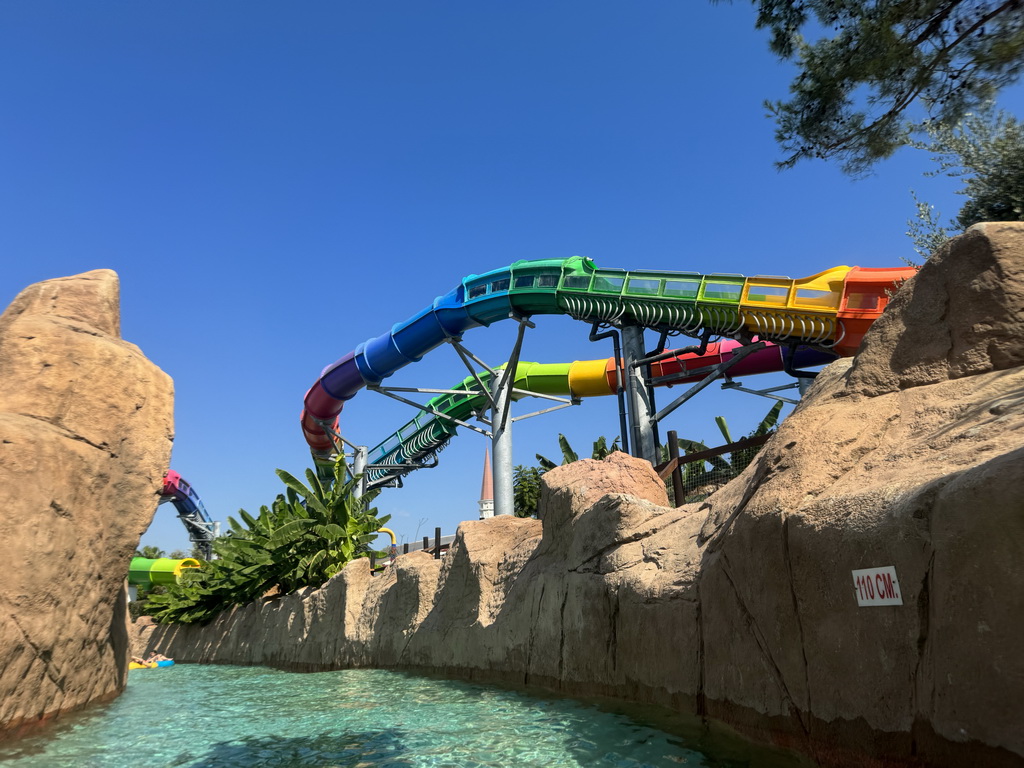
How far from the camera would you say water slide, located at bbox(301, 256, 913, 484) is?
553 inches

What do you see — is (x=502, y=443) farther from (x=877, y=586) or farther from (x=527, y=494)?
(x=877, y=586)

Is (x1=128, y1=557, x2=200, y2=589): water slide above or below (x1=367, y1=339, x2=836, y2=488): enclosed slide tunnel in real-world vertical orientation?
below

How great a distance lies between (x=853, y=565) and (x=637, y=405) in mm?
11862

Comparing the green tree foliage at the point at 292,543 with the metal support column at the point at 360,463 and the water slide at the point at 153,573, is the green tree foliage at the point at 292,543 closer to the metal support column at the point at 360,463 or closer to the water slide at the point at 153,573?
the metal support column at the point at 360,463

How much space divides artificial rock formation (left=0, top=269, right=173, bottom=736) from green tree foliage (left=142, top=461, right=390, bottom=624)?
21.6ft

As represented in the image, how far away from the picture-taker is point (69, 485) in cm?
636

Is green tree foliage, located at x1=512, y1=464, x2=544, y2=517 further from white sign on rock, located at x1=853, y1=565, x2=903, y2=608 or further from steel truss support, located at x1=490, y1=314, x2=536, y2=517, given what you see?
white sign on rock, located at x1=853, y1=565, x2=903, y2=608

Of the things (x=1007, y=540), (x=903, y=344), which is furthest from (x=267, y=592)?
(x=1007, y=540)

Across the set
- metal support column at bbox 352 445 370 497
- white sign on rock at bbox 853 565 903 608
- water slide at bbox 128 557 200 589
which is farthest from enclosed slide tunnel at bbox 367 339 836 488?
white sign on rock at bbox 853 565 903 608

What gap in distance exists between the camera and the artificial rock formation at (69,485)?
5.77m

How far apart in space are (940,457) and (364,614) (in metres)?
10.5

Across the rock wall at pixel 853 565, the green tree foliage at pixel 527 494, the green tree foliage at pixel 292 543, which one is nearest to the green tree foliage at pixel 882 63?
the rock wall at pixel 853 565

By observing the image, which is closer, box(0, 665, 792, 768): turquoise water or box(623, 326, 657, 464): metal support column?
box(0, 665, 792, 768): turquoise water

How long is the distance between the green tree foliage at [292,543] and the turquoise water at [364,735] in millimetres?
6436
